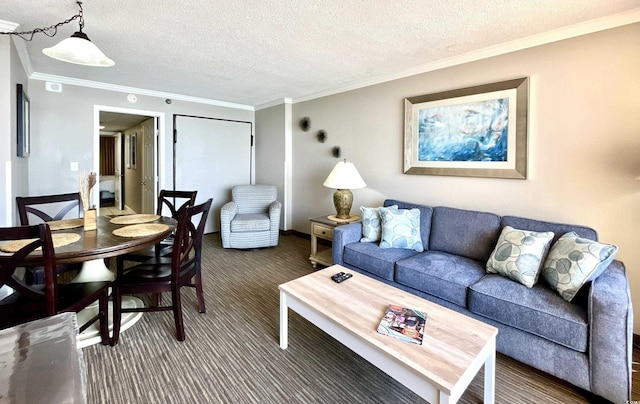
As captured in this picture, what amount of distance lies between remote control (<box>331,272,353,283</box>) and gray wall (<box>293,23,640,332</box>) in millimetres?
1542

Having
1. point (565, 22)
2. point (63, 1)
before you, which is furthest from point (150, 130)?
point (565, 22)

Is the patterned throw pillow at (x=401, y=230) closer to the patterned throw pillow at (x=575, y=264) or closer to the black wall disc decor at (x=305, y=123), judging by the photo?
the patterned throw pillow at (x=575, y=264)

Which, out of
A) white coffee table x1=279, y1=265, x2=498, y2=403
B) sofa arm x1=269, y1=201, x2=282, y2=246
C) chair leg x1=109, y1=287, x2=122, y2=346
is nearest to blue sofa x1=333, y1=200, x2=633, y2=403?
white coffee table x1=279, y1=265, x2=498, y2=403

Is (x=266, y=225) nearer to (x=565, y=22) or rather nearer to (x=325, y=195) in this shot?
(x=325, y=195)

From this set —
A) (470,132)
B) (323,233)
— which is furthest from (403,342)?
(470,132)

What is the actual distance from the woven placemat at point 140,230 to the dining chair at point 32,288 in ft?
1.23

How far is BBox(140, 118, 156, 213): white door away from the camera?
4.76 metres

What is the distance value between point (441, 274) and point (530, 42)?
2050mm

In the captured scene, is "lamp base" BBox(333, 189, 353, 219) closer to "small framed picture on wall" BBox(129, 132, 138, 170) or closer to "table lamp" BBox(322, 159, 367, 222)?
"table lamp" BBox(322, 159, 367, 222)

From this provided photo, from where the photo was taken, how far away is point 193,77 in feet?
12.0

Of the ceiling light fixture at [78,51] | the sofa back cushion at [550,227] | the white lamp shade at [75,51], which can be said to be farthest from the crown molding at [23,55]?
the sofa back cushion at [550,227]

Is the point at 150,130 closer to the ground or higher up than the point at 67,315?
higher up

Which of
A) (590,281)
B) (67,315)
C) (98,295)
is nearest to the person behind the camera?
(67,315)

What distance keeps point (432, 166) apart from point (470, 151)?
0.40 m
